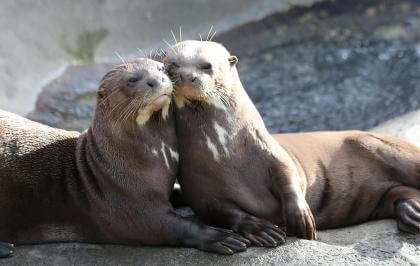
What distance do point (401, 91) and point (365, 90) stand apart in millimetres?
389

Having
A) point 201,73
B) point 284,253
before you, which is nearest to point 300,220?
point 284,253

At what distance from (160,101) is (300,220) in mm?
1047

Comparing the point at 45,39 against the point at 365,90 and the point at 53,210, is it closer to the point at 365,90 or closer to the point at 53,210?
the point at 365,90

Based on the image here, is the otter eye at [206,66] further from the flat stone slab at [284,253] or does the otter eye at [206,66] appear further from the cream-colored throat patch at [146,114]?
the flat stone slab at [284,253]

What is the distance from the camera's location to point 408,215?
5156 millimetres

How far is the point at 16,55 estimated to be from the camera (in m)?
9.72

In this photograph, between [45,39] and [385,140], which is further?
[45,39]

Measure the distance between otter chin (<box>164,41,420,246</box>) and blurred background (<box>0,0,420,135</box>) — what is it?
3.43 metres

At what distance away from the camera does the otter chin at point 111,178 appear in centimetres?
497

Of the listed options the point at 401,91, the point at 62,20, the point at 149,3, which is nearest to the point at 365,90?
the point at 401,91

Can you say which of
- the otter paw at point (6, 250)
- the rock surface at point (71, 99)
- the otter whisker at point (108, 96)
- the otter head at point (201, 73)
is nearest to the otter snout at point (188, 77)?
the otter head at point (201, 73)

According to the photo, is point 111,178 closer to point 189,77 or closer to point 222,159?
point 222,159

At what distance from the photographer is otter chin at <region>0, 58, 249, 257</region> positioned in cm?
497

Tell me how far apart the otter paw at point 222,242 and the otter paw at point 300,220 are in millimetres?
279
